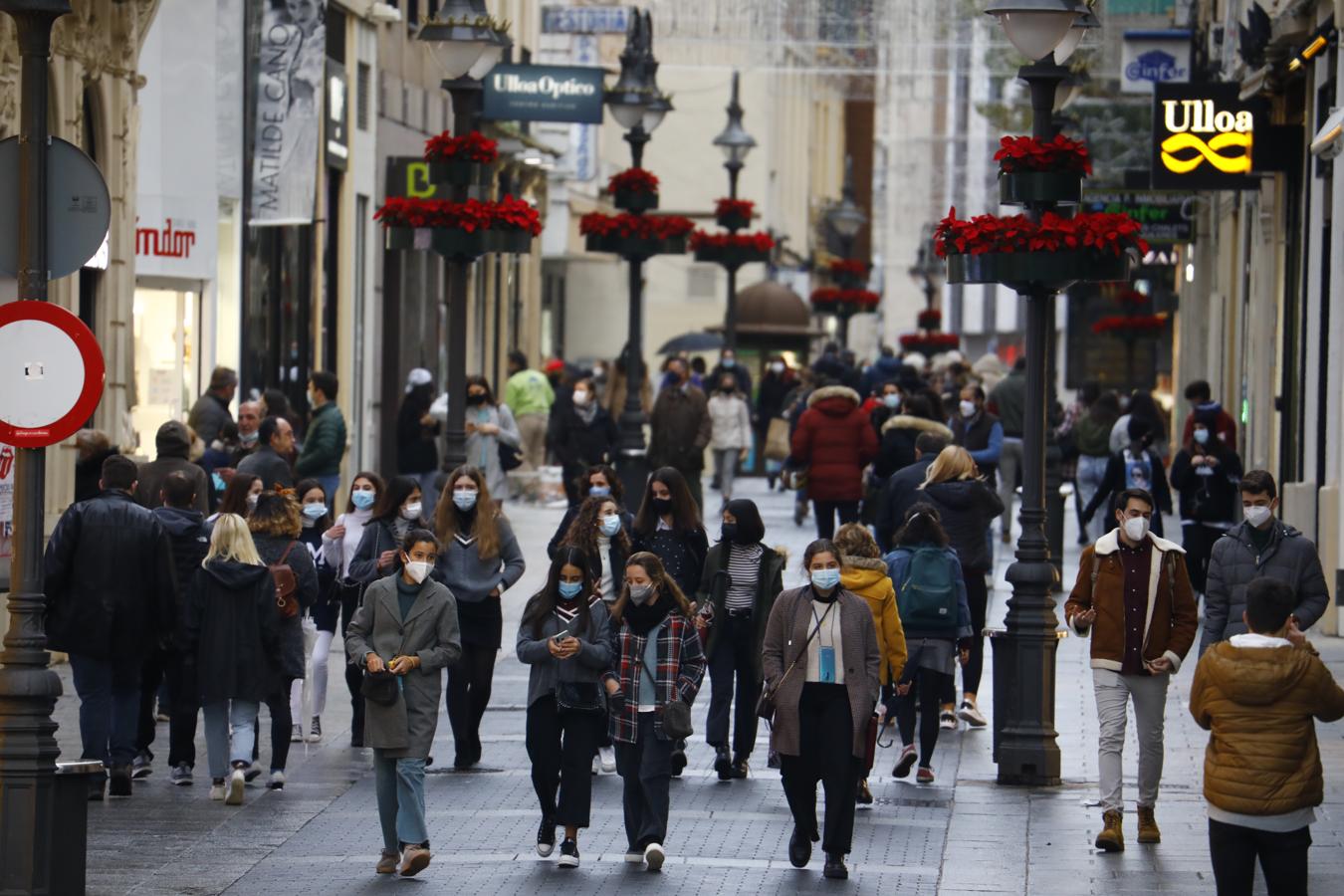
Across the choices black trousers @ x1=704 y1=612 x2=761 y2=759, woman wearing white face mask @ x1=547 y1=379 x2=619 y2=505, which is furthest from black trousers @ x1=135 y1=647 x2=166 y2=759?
woman wearing white face mask @ x1=547 y1=379 x2=619 y2=505

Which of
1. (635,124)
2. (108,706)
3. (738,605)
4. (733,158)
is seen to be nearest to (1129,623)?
(738,605)

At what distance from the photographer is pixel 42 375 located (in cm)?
1019

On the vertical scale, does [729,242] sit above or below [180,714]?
above

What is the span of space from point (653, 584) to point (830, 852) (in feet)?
4.82

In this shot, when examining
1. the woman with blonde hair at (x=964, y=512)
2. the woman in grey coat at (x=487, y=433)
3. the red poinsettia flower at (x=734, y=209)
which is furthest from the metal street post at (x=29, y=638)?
the red poinsettia flower at (x=734, y=209)

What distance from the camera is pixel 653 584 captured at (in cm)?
1189

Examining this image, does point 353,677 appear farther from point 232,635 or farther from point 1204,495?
point 1204,495

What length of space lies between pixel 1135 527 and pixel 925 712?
2.70 metres

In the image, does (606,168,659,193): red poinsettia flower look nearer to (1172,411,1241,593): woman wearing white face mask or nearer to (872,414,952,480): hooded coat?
(872,414,952,480): hooded coat

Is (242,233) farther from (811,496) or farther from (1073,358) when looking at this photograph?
(1073,358)

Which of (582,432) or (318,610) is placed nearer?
(318,610)


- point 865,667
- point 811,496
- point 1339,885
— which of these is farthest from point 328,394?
point 1339,885

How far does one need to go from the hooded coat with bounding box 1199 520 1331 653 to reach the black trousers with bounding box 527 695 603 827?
10.4 ft

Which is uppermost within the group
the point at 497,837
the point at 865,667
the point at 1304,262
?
the point at 1304,262
